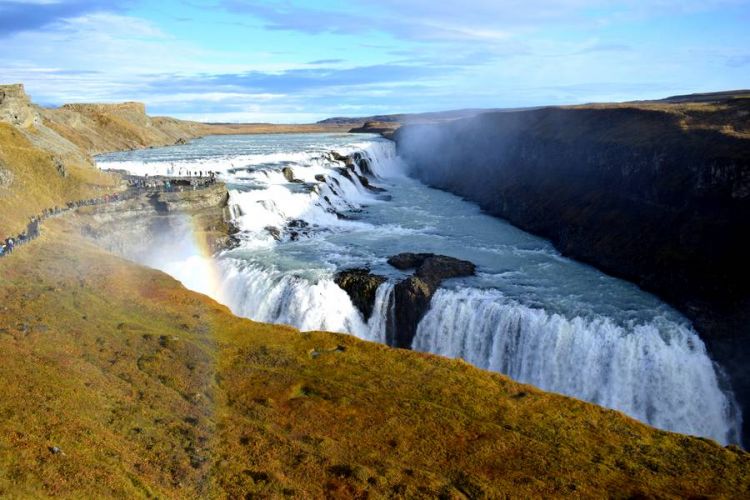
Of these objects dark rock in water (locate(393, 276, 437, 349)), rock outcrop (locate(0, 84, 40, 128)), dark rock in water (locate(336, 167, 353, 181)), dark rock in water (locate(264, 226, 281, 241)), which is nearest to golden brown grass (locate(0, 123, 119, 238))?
rock outcrop (locate(0, 84, 40, 128))

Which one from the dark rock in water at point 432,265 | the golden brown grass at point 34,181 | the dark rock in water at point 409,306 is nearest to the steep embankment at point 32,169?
the golden brown grass at point 34,181

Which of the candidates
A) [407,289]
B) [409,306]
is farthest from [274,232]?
[409,306]

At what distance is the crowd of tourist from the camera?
3649 centimetres

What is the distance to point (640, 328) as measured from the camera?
33656 millimetres

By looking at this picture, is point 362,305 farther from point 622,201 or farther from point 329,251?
point 622,201

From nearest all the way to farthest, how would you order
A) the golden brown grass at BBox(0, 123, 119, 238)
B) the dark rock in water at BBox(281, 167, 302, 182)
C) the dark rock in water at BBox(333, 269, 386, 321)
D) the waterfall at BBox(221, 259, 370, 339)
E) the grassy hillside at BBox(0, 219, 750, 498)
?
the grassy hillside at BBox(0, 219, 750, 498) < the waterfall at BBox(221, 259, 370, 339) < the dark rock in water at BBox(333, 269, 386, 321) < the golden brown grass at BBox(0, 123, 119, 238) < the dark rock in water at BBox(281, 167, 302, 182)

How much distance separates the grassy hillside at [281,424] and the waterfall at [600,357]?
28.6ft

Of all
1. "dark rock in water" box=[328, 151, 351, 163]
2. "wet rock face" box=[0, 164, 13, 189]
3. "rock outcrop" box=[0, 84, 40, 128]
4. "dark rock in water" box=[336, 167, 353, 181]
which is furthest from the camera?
"dark rock in water" box=[328, 151, 351, 163]

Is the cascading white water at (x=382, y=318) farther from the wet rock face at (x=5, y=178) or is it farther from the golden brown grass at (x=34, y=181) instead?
the wet rock face at (x=5, y=178)

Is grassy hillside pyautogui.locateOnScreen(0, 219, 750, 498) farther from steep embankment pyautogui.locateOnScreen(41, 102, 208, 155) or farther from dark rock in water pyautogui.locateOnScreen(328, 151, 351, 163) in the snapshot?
steep embankment pyautogui.locateOnScreen(41, 102, 208, 155)

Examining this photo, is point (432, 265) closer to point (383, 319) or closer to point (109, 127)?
point (383, 319)

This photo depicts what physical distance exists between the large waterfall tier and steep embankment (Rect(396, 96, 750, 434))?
1.97 m

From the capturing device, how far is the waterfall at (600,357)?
102 ft

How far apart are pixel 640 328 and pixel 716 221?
13.7 m
